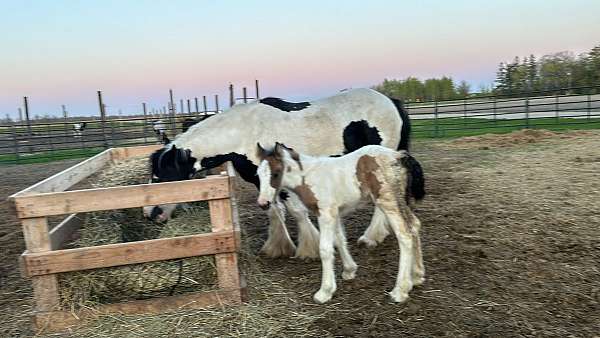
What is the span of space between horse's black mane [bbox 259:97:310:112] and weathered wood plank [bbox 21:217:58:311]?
95.9 inches

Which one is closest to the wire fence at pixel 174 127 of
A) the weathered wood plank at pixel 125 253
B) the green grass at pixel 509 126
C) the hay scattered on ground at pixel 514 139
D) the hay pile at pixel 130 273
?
Answer: the green grass at pixel 509 126

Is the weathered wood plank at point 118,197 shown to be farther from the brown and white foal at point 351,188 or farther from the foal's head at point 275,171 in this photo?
the brown and white foal at point 351,188

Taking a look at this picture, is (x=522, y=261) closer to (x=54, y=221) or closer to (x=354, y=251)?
(x=354, y=251)

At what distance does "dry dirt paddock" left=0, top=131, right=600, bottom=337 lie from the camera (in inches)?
116

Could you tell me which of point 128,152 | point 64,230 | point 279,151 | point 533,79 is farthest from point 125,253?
point 533,79

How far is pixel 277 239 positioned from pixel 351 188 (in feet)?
4.64

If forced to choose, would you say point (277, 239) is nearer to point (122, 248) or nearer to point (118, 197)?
point (122, 248)

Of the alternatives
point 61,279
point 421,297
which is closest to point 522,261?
point 421,297

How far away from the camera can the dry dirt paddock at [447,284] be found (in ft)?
9.64

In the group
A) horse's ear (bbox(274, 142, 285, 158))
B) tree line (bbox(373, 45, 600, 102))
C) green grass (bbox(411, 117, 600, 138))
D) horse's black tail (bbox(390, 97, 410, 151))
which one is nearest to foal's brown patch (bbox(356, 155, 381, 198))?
horse's ear (bbox(274, 142, 285, 158))

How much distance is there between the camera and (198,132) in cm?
424

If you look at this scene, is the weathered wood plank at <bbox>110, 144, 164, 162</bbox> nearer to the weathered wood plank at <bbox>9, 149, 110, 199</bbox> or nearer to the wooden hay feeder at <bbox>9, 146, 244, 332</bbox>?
the weathered wood plank at <bbox>9, 149, 110, 199</bbox>

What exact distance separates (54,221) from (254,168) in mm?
4124

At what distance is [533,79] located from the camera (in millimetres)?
36688
